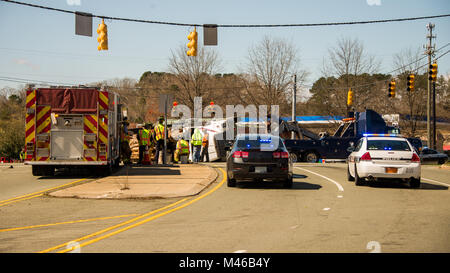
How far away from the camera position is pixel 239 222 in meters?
9.30

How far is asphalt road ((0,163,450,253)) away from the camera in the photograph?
7289mm

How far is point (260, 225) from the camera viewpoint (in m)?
8.98

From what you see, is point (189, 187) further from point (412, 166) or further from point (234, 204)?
point (412, 166)

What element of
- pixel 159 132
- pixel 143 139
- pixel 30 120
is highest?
pixel 30 120

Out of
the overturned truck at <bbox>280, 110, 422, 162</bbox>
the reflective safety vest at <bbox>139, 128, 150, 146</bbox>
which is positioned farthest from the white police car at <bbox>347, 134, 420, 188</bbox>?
the overturned truck at <bbox>280, 110, 422, 162</bbox>

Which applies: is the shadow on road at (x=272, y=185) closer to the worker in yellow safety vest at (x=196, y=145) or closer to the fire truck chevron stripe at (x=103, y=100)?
the fire truck chevron stripe at (x=103, y=100)

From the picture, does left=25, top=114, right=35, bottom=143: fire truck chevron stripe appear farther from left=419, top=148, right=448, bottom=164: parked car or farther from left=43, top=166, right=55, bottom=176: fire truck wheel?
left=419, top=148, right=448, bottom=164: parked car

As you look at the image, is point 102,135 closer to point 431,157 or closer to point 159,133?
point 159,133

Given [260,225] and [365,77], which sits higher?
[365,77]

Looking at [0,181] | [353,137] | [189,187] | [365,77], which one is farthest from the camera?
[365,77]

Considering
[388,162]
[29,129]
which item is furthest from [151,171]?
[388,162]
